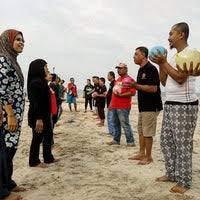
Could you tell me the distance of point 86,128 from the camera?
1355 centimetres

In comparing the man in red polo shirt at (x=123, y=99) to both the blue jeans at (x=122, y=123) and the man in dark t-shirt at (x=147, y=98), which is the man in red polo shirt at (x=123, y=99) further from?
the man in dark t-shirt at (x=147, y=98)

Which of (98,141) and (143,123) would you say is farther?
(98,141)

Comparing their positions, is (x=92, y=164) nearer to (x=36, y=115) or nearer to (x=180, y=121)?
(x=36, y=115)

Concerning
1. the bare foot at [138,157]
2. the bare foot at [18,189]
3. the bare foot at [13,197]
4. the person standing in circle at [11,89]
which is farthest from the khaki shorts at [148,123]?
→ the bare foot at [13,197]

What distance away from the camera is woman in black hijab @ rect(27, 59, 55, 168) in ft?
22.6

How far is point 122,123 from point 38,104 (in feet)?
9.42

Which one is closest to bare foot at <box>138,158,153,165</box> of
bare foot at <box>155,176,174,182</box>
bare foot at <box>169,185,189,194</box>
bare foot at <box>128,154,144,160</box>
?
bare foot at <box>128,154,144,160</box>

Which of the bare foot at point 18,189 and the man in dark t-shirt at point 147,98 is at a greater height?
the man in dark t-shirt at point 147,98

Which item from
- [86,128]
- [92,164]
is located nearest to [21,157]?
[92,164]

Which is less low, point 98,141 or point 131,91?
point 131,91

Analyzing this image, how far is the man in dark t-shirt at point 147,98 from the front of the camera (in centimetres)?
729

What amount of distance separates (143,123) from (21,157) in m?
2.65

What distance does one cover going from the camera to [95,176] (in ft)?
21.0

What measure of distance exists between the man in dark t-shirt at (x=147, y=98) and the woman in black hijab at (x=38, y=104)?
158 cm
